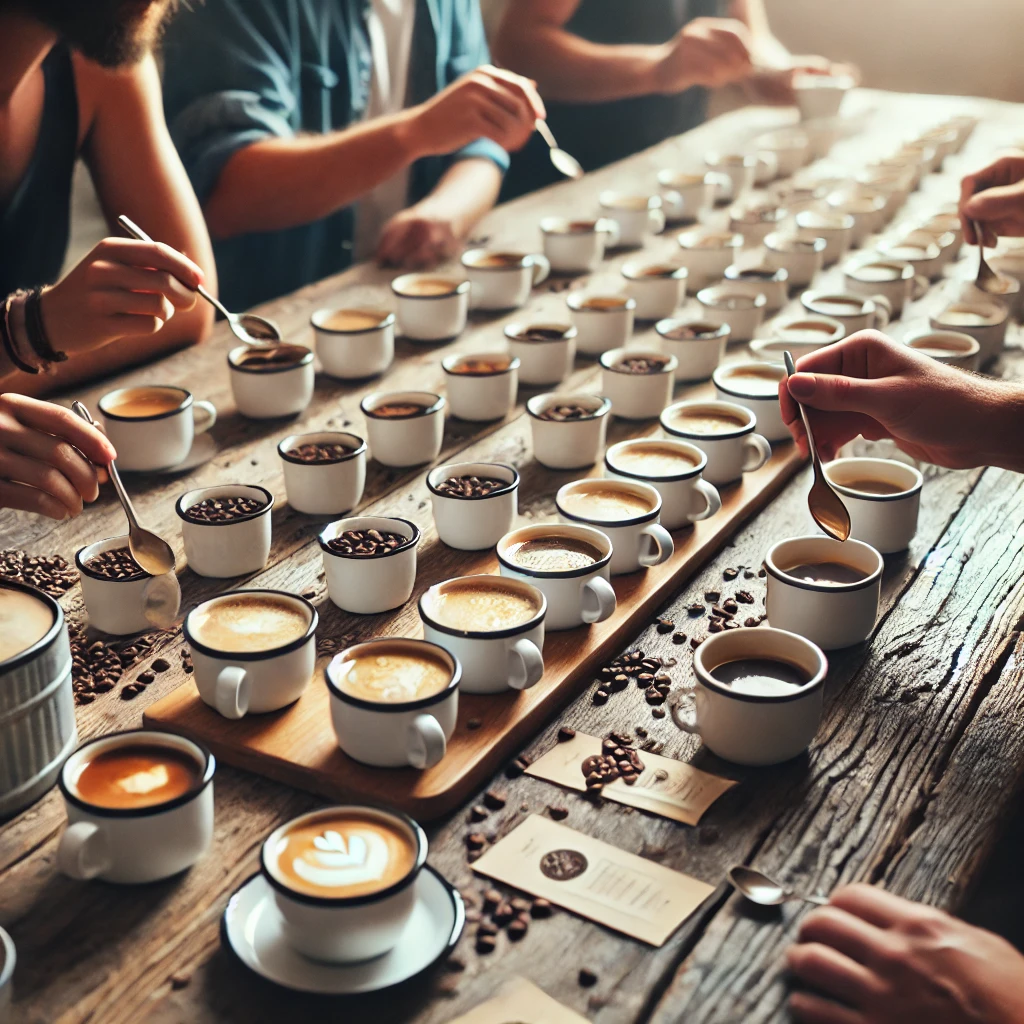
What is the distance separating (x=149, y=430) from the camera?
1705 millimetres

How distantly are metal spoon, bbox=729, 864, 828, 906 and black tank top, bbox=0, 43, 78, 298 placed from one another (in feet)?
6.04

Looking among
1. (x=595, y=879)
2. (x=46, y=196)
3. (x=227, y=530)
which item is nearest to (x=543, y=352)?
(x=227, y=530)

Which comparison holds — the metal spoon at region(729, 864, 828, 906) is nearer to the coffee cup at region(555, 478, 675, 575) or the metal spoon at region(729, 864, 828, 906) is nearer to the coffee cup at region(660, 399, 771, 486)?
the coffee cup at region(555, 478, 675, 575)

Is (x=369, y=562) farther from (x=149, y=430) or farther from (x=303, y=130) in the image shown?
(x=303, y=130)

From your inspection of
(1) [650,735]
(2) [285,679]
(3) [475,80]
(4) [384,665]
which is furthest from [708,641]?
(3) [475,80]

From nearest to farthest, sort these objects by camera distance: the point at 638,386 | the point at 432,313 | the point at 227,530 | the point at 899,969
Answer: the point at 899,969
the point at 227,530
the point at 638,386
the point at 432,313

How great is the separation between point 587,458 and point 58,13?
37.5 inches

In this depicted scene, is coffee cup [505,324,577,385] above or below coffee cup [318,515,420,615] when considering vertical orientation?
below

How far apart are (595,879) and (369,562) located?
1.68 ft

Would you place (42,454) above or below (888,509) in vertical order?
above

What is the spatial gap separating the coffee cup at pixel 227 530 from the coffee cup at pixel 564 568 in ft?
1.04

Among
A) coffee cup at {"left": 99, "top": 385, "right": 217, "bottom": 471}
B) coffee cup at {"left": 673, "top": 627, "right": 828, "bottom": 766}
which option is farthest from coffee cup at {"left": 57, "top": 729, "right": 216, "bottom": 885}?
coffee cup at {"left": 99, "top": 385, "right": 217, "bottom": 471}

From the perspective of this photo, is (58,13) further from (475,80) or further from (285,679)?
(475,80)

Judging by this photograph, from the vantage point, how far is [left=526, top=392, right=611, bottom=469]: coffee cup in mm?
1759
